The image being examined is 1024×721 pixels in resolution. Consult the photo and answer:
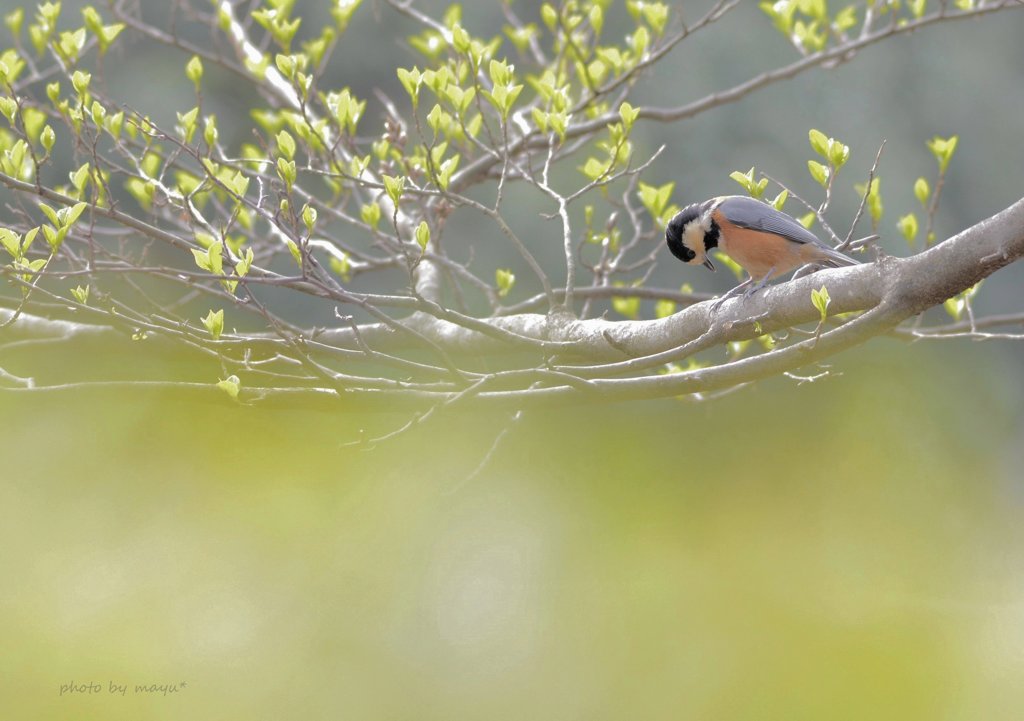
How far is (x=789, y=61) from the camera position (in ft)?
30.4

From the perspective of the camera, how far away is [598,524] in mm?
7297

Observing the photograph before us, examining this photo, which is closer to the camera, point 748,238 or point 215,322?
point 215,322

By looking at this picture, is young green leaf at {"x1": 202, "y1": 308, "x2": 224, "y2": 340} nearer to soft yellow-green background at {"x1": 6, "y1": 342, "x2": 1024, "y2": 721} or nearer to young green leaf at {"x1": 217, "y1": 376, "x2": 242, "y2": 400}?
young green leaf at {"x1": 217, "y1": 376, "x2": 242, "y2": 400}

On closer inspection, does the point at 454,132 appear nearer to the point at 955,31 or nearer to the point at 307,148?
the point at 307,148

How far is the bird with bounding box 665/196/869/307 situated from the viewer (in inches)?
112

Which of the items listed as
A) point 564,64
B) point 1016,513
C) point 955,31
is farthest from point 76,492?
point 955,31

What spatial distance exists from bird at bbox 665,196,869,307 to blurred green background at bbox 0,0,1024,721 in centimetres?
72

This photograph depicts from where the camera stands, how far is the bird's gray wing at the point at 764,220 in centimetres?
283

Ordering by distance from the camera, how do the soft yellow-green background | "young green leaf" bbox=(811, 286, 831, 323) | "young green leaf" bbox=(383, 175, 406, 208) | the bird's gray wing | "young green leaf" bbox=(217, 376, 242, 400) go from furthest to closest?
the soft yellow-green background
the bird's gray wing
"young green leaf" bbox=(383, 175, 406, 208)
"young green leaf" bbox=(217, 376, 242, 400)
"young green leaf" bbox=(811, 286, 831, 323)

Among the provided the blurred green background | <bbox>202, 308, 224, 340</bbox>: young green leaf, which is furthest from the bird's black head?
<bbox>202, 308, 224, 340</bbox>: young green leaf

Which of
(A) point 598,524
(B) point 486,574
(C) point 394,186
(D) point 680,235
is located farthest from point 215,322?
(A) point 598,524

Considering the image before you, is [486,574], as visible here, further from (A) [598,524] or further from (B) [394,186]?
(B) [394,186]

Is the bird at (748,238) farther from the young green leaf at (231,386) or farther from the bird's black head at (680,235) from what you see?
the young green leaf at (231,386)

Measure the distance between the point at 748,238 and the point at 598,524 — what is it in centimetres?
462
